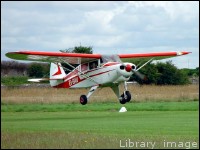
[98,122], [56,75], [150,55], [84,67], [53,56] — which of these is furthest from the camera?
[56,75]

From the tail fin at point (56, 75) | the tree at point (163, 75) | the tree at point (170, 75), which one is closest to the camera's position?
the tail fin at point (56, 75)

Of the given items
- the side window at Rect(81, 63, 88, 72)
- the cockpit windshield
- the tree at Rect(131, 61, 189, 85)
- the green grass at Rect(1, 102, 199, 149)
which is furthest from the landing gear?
the tree at Rect(131, 61, 189, 85)

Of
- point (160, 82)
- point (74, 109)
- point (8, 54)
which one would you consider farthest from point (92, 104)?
point (160, 82)

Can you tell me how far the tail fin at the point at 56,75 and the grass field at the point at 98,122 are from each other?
1.78 m

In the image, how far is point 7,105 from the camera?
47.2 meters

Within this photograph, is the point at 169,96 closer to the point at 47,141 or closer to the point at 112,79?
the point at 112,79

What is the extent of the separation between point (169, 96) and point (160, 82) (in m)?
11.8

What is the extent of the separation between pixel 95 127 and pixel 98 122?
10.7ft

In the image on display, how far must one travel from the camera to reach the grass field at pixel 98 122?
749 inches

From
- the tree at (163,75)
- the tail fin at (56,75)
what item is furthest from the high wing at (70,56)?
the tree at (163,75)

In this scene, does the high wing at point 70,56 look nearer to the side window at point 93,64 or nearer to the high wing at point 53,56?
the high wing at point 53,56

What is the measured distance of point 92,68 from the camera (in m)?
40.2

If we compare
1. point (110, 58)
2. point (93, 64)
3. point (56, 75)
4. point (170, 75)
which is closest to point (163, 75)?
point (170, 75)

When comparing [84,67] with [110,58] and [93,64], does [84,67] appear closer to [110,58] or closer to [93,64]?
[93,64]
